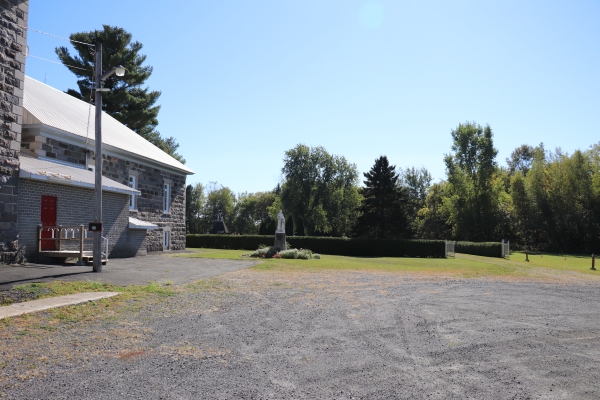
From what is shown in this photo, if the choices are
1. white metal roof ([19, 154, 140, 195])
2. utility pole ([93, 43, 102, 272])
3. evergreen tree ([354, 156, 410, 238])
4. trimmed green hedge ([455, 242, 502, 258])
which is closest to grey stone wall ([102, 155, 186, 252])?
white metal roof ([19, 154, 140, 195])

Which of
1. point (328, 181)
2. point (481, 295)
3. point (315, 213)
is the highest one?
point (328, 181)

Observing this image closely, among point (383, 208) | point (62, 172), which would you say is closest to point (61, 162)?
point (62, 172)

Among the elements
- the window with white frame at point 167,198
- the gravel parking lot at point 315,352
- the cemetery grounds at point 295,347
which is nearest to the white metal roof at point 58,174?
the cemetery grounds at point 295,347

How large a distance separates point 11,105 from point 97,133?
99.8 inches

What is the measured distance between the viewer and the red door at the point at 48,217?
16047mm

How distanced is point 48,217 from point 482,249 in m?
35.1

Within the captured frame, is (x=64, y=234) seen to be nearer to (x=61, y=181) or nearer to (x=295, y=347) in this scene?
(x=61, y=181)

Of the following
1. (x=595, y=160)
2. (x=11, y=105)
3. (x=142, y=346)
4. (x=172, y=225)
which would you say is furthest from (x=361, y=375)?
(x=595, y=160)

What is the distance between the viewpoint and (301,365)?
5.67m

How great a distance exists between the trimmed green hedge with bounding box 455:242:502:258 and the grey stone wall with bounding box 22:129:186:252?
25.6 meters

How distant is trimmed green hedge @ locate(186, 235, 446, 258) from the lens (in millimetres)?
35500

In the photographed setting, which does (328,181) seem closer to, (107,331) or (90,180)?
(90,180)

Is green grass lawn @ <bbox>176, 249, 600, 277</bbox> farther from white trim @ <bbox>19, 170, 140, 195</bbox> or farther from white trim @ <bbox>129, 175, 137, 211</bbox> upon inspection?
white trim @ <bbox>19, 170, 140, 195</bbox>

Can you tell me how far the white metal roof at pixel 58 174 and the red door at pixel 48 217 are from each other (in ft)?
2.27
